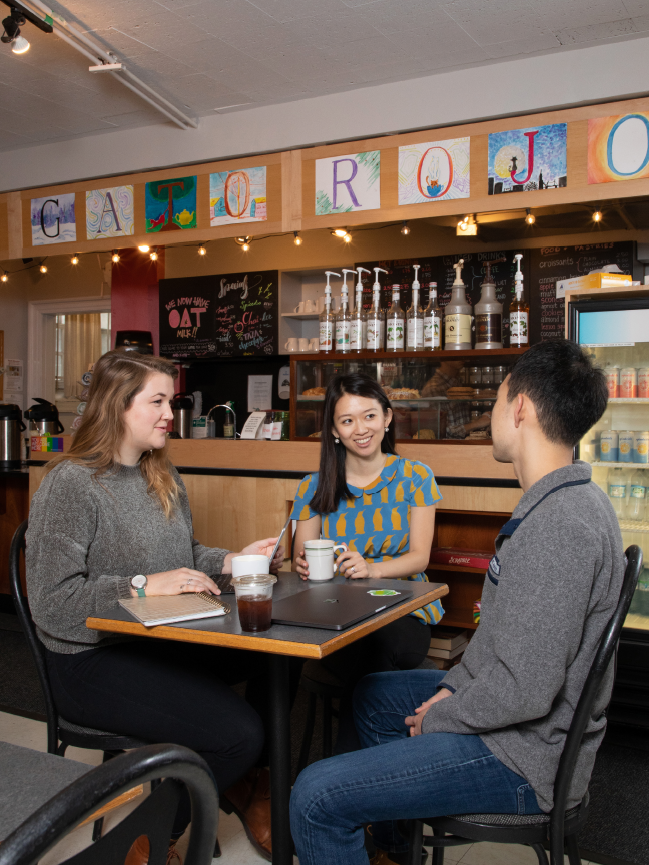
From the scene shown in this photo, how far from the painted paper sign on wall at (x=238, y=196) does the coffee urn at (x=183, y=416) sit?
1327mm

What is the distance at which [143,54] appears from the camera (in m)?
3.65

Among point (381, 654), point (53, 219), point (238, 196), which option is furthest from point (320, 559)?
point (53, 219)

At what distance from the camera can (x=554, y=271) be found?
17.3ft

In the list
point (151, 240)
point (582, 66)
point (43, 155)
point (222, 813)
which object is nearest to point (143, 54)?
point (151, 240)

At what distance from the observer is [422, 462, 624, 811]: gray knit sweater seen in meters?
1.27

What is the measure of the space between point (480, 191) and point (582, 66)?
0.71 metres

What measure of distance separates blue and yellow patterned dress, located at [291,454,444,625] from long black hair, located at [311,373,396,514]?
0.04 m

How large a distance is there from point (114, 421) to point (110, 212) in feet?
9.40

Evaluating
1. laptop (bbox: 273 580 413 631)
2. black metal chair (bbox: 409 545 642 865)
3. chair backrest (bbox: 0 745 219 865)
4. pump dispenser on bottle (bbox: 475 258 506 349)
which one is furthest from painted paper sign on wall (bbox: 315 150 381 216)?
chair backrest (bbox: 0 745 219 865)

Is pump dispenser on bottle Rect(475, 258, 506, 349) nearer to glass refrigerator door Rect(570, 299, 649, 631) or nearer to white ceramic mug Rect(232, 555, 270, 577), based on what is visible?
glass refrigerator door Rect(570, 299, 649, 631)

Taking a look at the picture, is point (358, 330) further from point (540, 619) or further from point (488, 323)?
point (540, 619)

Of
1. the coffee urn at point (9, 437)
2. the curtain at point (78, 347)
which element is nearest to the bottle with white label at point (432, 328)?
the coffee urn at point (9, 437)

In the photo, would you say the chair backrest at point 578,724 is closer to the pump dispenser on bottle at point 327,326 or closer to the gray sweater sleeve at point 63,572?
the gray sweater sleeve at point 63,572

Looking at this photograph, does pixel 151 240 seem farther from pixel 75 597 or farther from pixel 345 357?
pixel 75 597
